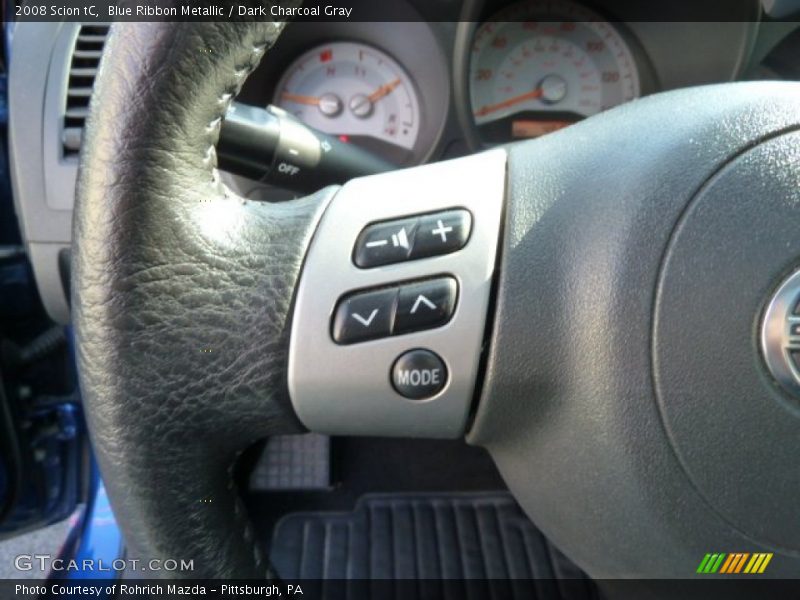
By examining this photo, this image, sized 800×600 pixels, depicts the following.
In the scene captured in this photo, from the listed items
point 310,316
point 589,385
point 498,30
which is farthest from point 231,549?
point 498,30

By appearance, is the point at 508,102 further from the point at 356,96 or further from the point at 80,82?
the point at 80,82

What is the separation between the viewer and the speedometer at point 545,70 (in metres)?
1.45

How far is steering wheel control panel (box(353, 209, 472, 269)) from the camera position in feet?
1.90

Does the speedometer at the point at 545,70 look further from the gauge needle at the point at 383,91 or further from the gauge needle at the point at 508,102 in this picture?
the gauge needle at the point at 383,91

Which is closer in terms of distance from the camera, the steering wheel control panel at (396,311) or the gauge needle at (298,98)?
the steering wheel control panel at (396,311)

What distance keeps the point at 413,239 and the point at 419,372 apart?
10cm

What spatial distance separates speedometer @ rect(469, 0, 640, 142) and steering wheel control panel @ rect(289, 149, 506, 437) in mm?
943

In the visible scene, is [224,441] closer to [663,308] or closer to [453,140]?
[663,308]

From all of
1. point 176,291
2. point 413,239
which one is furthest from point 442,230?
point 176,291

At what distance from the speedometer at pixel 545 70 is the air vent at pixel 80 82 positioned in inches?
26.2

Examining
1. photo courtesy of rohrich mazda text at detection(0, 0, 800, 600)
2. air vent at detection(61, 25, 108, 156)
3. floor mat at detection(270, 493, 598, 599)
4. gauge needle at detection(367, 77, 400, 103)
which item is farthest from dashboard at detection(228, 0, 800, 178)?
photo courtesy of rohrich mazda text at detection(0, 0, 800, 600)

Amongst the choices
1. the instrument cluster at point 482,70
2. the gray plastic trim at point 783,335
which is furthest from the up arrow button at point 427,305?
the instrument cluster at point 482,70

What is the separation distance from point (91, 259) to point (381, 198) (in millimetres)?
217

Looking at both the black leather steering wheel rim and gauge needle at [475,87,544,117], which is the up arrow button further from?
gauge needle at [475,87,544,117]
